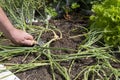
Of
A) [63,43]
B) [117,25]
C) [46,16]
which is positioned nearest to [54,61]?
[63,43]

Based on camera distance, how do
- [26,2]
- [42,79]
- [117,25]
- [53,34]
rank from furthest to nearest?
[26,2], [53,34], [117,25], [42,79]

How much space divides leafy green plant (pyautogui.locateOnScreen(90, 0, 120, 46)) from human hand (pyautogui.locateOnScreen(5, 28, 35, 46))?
0.73 meters

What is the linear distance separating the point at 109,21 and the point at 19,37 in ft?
2.96

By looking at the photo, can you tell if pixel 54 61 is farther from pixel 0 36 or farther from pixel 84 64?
pixel 0 36

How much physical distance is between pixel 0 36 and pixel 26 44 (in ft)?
2.00

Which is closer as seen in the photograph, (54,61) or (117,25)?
(54,61)

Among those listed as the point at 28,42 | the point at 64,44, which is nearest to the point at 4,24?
the point at 28,42

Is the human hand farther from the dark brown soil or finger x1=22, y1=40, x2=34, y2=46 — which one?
the dark brown soil

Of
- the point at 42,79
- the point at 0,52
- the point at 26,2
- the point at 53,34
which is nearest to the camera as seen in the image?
the point at 42,79

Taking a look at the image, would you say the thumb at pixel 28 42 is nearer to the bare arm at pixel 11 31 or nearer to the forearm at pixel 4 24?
the bare arm at pixel 11 31

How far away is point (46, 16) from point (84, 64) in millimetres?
1152

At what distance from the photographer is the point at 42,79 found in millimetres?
2760

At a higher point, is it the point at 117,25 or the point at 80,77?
the point at 117,25

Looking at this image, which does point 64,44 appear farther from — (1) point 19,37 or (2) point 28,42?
(1) point 19,37
